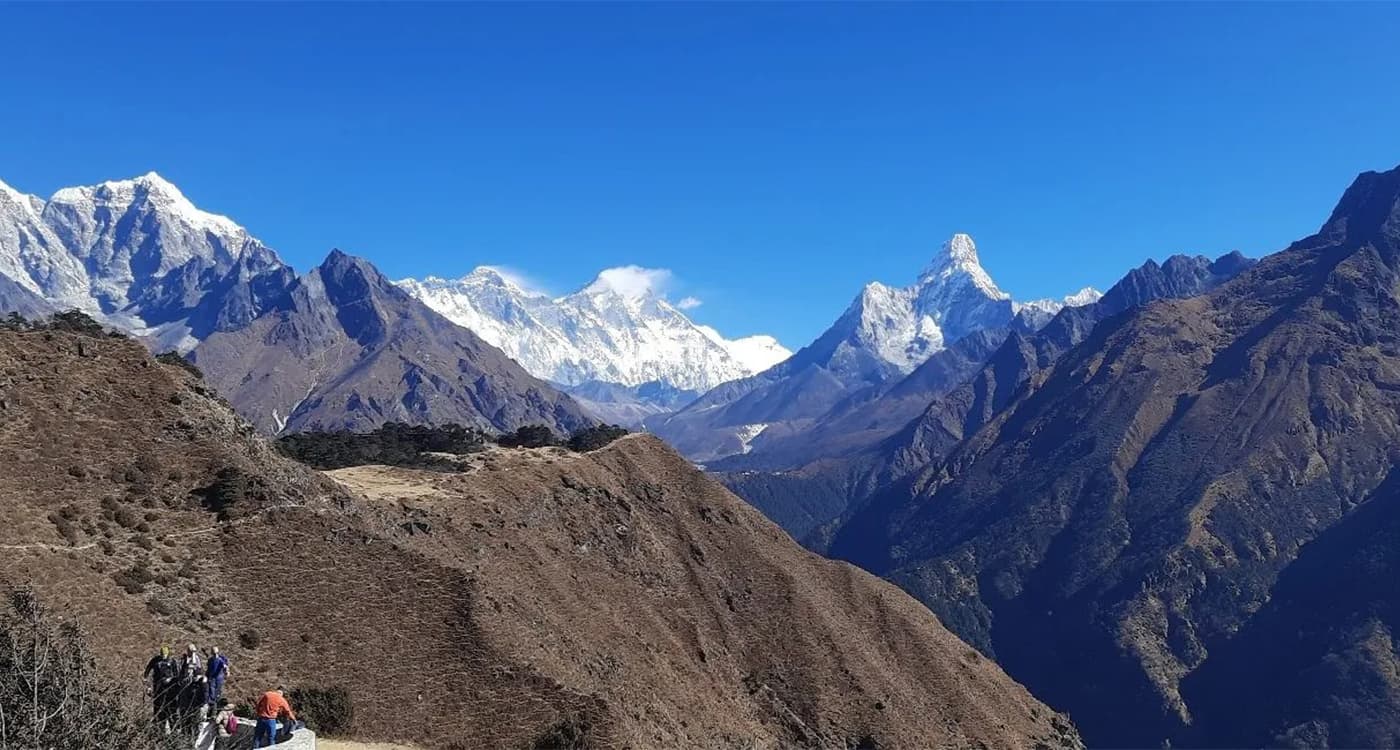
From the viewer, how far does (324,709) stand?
172ft

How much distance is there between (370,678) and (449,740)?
233 inches

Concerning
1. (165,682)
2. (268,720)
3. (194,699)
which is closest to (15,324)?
(165,682)

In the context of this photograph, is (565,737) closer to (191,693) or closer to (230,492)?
(191,693)

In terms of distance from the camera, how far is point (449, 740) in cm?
5619

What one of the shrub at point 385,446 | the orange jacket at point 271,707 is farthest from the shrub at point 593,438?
the orange jacket at point 271,707

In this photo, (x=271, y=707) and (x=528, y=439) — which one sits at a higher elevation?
(x=528, y=439)

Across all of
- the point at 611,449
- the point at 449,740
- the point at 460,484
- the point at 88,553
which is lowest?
the point at 449,740

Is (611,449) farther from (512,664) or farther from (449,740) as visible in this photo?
(449,740)

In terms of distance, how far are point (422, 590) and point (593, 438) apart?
62.4 m

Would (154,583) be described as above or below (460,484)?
below

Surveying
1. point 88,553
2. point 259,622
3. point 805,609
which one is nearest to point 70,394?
point 88,553

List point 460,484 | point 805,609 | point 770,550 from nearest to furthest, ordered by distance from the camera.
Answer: point 460,484
point 805,609
point 770,550

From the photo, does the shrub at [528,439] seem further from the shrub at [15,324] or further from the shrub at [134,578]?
the shrub at [134,578]

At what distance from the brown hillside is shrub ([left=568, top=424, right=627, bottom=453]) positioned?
56.8 ft
